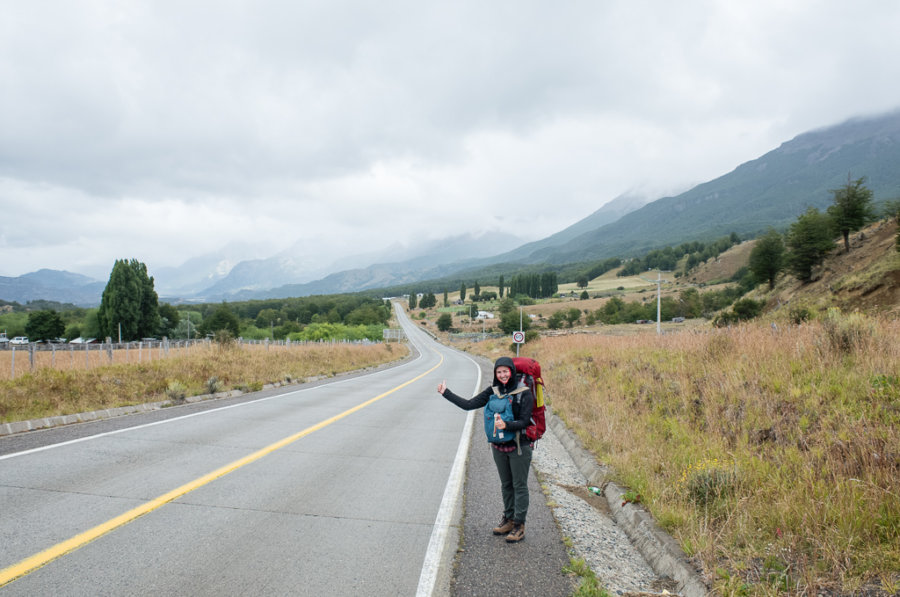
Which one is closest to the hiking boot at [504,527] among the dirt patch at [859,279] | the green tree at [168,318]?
the dirt patch at [859,279]

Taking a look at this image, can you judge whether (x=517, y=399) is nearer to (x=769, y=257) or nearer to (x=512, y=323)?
(x=769, y=257)

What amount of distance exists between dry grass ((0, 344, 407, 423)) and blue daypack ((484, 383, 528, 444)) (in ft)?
30.7

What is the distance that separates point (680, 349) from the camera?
12.3 meters

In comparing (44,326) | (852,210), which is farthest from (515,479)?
(44,326)

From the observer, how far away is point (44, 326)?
104688mm

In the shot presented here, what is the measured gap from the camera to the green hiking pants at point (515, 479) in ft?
14.5

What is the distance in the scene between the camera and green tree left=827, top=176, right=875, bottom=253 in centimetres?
4297

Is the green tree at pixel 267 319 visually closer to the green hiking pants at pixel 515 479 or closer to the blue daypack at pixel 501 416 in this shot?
the green hiking pants at pixel 515 479

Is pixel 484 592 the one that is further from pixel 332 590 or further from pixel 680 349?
pixel 680 349

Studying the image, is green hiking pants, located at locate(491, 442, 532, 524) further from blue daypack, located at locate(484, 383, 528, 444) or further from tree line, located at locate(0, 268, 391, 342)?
tree line, located at locate(0, 268, 391, 342)

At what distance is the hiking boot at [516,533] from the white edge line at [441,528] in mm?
598

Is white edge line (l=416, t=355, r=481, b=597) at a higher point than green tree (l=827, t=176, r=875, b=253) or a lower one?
lower

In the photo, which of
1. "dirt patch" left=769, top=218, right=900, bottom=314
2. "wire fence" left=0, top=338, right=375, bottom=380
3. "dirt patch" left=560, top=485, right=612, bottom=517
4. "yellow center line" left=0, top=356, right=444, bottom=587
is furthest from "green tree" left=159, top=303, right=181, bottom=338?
"dirt patch" left=560, top=485, right=612, bottom=517

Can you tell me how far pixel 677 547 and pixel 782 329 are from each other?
27.2ft
